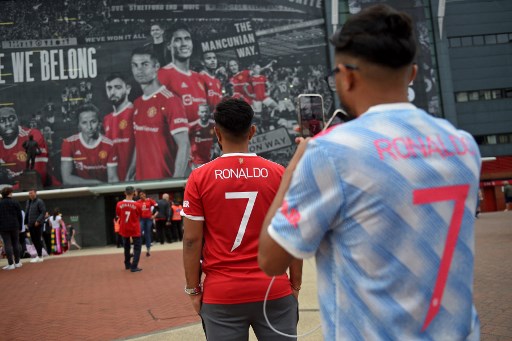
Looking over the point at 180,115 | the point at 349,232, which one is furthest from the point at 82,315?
the point at 180,115

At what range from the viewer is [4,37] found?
1144 inches

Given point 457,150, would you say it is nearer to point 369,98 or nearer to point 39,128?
point 369,98

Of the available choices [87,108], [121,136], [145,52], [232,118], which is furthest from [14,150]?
[232,118]

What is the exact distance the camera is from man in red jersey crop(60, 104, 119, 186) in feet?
91.2

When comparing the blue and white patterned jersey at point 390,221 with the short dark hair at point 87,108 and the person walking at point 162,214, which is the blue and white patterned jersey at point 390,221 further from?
the short dark hair at point 87,108

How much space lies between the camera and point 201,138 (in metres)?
28.9

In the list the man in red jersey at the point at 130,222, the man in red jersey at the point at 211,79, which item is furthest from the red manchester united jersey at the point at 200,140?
the man in red jersey at the point at 130,222

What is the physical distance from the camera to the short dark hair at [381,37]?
121cm

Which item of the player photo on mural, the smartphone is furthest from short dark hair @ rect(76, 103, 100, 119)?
the smartphone

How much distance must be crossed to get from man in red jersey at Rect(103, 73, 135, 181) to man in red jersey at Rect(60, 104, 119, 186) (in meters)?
0.37

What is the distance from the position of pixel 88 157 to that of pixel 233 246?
27.8 metres

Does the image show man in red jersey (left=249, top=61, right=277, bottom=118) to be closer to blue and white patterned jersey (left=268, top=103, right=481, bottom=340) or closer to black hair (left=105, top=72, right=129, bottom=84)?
black hair (left=105, top=72, right=129, bottom=84)

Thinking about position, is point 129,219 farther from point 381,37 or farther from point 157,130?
point 157,130

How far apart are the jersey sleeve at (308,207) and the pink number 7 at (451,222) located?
0.22 metres
